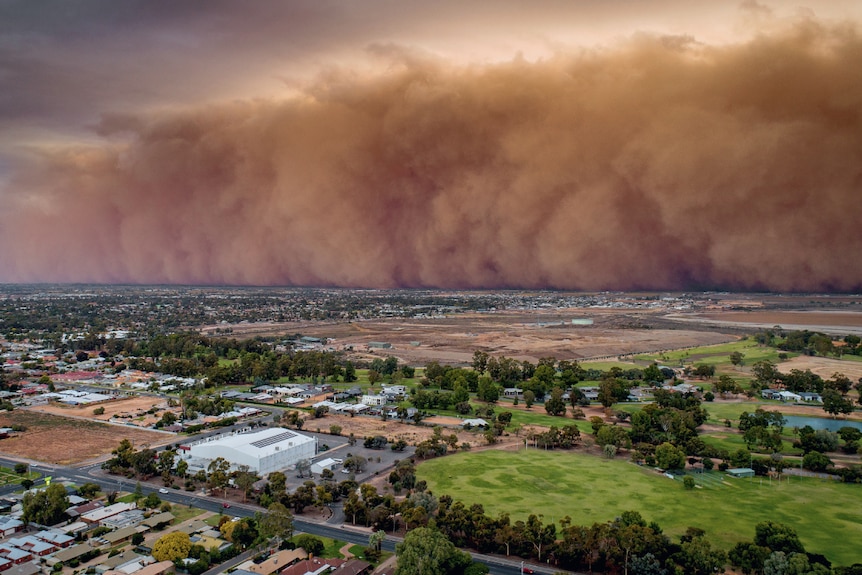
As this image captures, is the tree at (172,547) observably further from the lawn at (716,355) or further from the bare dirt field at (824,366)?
the bare dirt field at (824,366)

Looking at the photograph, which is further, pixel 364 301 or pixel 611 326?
pixel 364 301

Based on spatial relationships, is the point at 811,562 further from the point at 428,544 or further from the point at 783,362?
the point at 783,362

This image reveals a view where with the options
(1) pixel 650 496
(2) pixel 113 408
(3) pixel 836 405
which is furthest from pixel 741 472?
(2) pixel 113 408

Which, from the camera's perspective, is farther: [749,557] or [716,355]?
[716,355]

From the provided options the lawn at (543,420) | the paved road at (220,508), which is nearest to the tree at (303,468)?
the paved road at (220,508)

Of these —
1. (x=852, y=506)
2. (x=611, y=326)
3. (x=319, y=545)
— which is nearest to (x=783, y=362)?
(x=611, y=326)

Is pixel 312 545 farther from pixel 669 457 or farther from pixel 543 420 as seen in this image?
pixel 543 420

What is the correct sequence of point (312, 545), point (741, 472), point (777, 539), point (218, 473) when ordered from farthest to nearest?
point (741, 472)
point (218, 473)
point (312, 545)
point (777, 539)
